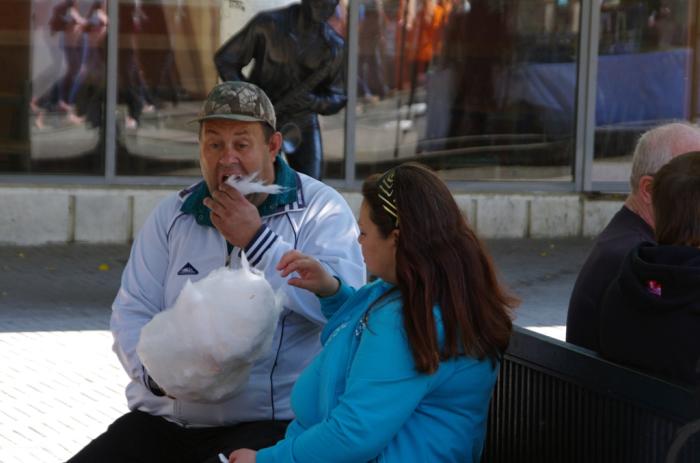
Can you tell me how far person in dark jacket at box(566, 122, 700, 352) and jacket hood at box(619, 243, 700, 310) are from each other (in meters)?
0.56

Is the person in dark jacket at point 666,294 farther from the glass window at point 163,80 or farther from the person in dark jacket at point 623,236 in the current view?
the glass window at point 163,80

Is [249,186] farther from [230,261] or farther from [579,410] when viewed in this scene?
[579,410]

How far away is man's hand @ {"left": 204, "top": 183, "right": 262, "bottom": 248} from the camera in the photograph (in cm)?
354

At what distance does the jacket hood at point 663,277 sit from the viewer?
295cm

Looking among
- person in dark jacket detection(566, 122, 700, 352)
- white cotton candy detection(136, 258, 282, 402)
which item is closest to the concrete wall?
person in dark jacket detection(566, 122, 700, 352)

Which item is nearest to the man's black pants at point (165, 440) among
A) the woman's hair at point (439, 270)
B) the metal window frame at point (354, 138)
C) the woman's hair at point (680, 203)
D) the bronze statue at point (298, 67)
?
the woman's hair at point (439, 270)

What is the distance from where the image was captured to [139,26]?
11.5 meters

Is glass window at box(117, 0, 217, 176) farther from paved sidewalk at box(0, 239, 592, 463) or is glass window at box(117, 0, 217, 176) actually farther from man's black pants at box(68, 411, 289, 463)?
man's black pants at box(68, 411, 289, 463)

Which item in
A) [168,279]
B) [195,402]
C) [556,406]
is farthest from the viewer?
[168,279]

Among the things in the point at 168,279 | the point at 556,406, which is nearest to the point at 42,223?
the point at 168,279

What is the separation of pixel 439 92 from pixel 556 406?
9.26m

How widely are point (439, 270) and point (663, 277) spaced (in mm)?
505

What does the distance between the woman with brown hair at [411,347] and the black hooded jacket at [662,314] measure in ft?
0.93

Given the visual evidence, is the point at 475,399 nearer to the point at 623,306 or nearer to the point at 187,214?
the point at 623,306
